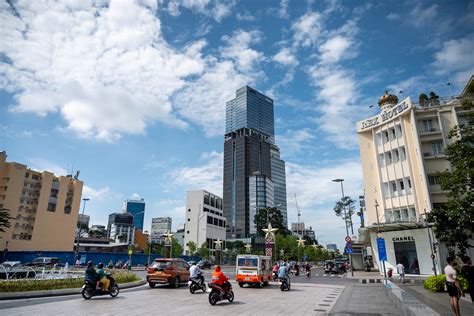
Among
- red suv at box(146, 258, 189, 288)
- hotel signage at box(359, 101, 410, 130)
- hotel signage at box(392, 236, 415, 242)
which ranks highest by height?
hotel signage at box(359, 101, 410, 130)

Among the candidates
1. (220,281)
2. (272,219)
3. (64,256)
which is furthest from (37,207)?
(220,281)

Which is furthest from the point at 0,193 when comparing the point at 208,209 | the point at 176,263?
the point at 176,263

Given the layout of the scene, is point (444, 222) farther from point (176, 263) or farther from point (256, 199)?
point (256, 199)

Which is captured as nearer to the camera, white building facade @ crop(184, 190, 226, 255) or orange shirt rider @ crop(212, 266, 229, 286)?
orange shirt rider @ crop(212, 266, 229, 286)

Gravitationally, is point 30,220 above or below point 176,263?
above

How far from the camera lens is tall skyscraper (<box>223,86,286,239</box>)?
541ft

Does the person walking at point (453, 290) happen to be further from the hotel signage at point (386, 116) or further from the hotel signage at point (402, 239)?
the hotel signage at point (386, 116)

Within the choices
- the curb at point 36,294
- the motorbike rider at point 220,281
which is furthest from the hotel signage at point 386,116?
the curb at point 36,294

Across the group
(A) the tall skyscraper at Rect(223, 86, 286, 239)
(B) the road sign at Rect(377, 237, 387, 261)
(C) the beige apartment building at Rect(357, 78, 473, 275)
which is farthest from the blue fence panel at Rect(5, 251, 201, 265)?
(A) the tall skyscraper at Rect(223, 86, 286, 239)

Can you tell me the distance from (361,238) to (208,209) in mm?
62225

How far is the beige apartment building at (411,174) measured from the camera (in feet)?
107

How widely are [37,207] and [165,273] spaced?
64.7 m

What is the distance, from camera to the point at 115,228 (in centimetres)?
16650

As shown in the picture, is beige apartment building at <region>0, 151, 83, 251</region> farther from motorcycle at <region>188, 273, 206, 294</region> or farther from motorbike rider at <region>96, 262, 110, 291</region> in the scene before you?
motorcycle at <region>188, 273, 206, 294</region>
